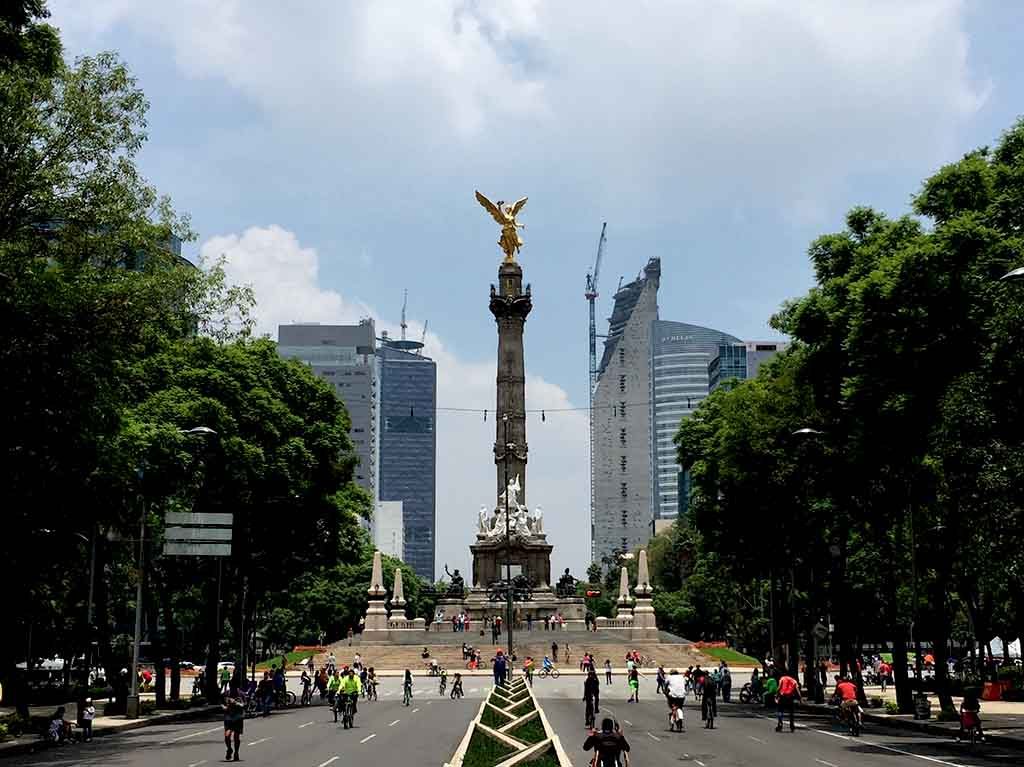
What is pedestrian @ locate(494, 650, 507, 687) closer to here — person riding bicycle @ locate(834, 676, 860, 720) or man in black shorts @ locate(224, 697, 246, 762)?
person riding bicycle @ locate(834, 676, 860, 720)

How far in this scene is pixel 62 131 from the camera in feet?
101

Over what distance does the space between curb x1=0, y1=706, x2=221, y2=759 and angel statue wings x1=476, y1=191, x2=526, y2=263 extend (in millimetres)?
57523

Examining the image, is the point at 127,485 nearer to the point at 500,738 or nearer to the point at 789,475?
the point at 500,738

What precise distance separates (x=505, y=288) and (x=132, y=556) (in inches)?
2251

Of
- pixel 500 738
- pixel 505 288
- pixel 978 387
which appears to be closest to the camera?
pixel 500 738

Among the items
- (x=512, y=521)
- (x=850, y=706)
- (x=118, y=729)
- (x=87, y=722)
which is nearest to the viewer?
(x=850, y=706)

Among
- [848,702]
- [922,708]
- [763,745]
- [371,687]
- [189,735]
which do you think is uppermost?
[848,702]

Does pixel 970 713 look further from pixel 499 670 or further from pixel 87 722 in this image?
pixel 87 722

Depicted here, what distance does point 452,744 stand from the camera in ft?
95.7

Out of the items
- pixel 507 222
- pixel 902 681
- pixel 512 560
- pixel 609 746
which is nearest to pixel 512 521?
pixel 512 560

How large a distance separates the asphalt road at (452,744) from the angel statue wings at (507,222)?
60.9 metres

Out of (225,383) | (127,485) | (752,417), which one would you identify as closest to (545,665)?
(752,417)

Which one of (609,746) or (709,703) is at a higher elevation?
(609,746)

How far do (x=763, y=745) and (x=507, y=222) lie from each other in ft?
248
